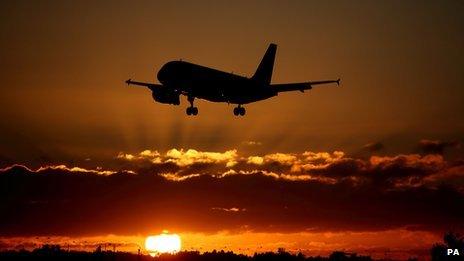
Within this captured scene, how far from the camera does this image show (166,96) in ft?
370

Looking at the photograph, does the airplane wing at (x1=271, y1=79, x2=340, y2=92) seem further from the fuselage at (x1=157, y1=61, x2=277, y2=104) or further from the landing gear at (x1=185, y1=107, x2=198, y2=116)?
the landing gear at (x1=185, y1=107, x2=198, y2=116)

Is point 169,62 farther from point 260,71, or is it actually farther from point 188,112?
point 260,71

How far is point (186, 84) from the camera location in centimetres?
10944

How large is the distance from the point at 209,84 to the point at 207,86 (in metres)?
0.53

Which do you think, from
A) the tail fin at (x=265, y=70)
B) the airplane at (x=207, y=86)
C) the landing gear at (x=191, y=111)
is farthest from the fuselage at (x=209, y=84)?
the tail fin at (x=265, y=70)

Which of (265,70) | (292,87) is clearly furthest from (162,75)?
(265,70)

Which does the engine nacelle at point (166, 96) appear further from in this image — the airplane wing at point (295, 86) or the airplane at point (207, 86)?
the airplane wing at point (295, 86)

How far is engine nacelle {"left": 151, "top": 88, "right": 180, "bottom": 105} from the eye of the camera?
4419 inches

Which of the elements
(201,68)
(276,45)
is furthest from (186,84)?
(276,45)

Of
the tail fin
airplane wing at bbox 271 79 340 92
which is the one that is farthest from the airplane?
the tail fin

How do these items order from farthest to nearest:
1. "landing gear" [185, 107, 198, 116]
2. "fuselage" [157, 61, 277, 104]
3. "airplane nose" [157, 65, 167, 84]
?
"landing gear" [185, 107, 198, 116] < "airplane nose" [157, 65, 167, 84] < "fuselage" [157, 61, 277, 104]

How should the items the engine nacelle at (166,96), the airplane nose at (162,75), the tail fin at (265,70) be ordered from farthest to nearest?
the tail fin at (265,70)
the engine nacelle at (166,96)
the airplane nose at (162,75)

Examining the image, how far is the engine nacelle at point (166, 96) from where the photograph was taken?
368 ft

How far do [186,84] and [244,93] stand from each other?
9712 mm
